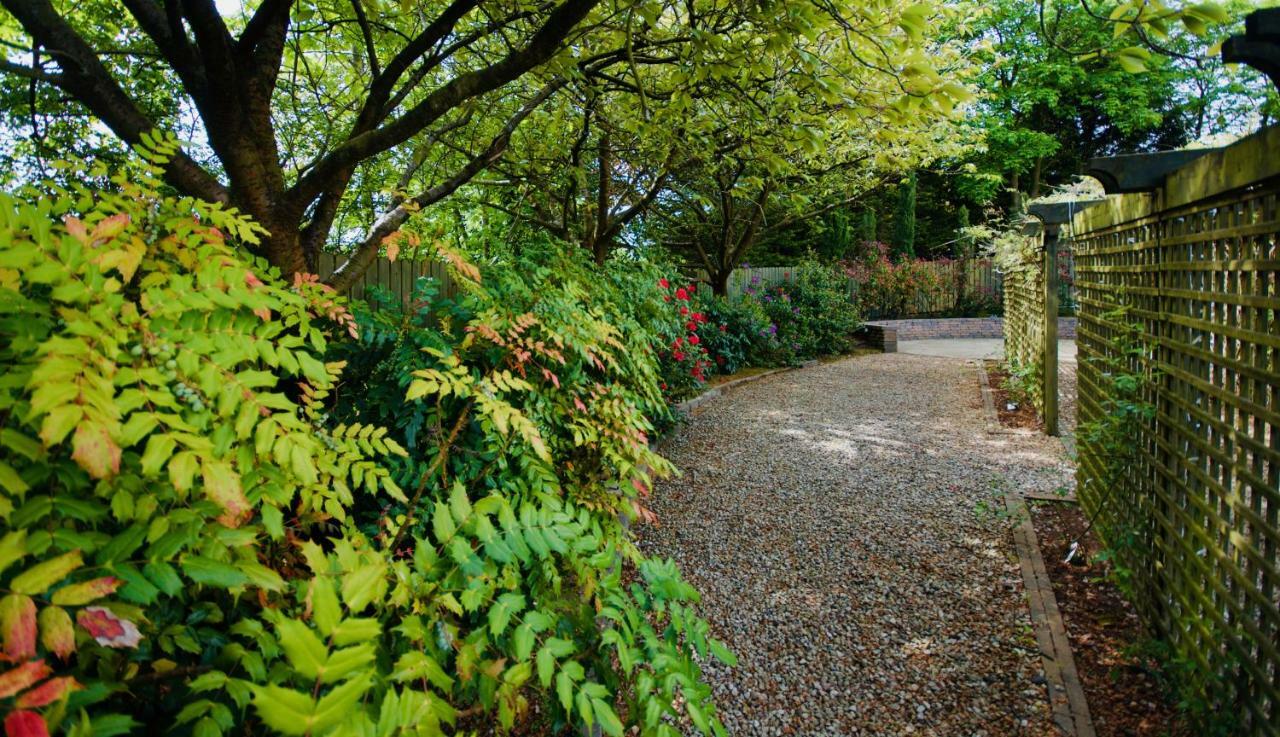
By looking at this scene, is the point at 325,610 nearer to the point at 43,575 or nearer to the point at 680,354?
the point at 43,575

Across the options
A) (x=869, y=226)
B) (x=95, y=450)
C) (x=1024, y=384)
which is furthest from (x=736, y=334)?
(x=869, y=226)

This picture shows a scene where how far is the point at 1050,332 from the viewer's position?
6801 millimetres

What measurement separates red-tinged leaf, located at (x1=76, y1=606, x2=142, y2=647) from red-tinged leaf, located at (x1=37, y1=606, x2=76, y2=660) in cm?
2

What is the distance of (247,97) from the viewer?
9.91 feet

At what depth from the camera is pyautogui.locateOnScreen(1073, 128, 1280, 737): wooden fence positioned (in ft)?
6.36

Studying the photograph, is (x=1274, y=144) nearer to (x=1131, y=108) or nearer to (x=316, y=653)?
(x=316, y=653)

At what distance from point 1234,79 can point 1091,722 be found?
29266 millimetres

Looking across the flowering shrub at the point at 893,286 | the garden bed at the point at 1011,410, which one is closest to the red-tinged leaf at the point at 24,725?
the garden bed at the point at 1011,410

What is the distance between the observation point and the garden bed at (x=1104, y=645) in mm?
2479

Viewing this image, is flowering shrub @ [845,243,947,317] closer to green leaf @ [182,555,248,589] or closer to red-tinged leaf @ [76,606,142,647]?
green leaf @ [182,555,248,589]

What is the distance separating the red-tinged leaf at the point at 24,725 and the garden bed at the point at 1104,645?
297cm

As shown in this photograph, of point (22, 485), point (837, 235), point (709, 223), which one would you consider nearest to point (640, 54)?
point (22, 485)

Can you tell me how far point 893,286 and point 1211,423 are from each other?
17669 millimetres

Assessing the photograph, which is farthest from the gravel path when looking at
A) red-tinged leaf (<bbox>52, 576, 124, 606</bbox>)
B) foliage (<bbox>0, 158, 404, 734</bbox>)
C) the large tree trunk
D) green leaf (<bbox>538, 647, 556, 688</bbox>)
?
→ the large tree trunk
